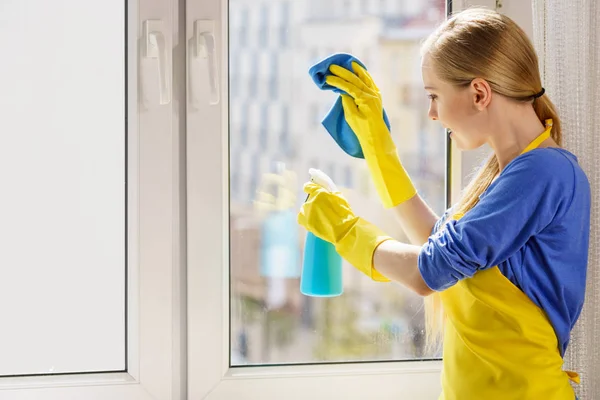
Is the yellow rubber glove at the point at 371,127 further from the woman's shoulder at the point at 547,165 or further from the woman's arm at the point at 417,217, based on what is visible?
the woman's shoulder at the point at 547,165

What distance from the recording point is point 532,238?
103 centimetres

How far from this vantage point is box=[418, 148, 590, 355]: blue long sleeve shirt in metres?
0.99

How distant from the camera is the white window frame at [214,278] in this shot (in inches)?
52.7

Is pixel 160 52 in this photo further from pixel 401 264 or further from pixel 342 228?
pixel 401 264

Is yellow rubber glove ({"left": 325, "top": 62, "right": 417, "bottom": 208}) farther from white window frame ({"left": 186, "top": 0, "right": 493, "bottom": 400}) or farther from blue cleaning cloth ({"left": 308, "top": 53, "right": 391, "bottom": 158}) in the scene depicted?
white window frame ({"left": 186, "top": 0, "right": 493, "bottom": 400})

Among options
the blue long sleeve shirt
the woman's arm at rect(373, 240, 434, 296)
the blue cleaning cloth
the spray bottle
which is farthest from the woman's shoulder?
the spray bottle

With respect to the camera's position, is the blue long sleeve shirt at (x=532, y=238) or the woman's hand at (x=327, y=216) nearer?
the blue long sleeve shirt at (x=532, y=238)

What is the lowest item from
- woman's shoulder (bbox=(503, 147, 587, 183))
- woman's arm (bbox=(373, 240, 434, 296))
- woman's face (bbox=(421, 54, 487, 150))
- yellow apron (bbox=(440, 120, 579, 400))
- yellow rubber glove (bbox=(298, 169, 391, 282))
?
yellow apron (bbox=(440, 120, 579, 400))

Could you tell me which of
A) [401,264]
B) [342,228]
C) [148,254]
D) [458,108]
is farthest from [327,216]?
[148,254]

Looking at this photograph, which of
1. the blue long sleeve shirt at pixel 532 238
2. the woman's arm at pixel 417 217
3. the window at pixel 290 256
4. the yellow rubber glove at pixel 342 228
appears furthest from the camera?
the window at pixel 290 256

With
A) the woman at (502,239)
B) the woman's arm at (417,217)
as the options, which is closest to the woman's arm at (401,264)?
the woman at (502,239)

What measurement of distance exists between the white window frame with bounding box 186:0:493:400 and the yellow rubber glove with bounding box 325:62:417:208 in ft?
0.89

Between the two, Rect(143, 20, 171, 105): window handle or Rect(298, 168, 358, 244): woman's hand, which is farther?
Rect(143, 20, 171, 105): window handle
